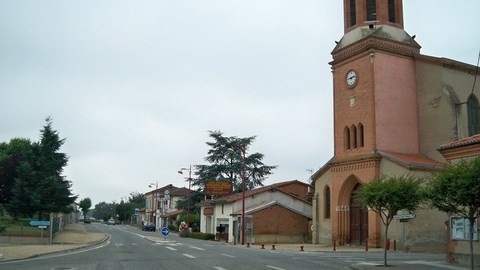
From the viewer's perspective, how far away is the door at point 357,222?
35406 mm

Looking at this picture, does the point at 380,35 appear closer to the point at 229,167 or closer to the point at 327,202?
the point at 327,202

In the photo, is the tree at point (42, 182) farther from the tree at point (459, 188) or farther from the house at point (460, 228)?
the tree at point (459, 188)

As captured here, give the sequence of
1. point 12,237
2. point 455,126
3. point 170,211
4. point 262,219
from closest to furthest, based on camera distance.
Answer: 1. point 12,237
2. point 455,126
3. point 262,219
4. point 170,211

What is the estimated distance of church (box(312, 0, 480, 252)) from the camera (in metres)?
35.3

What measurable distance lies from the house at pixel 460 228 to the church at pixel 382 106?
11879 millimetres

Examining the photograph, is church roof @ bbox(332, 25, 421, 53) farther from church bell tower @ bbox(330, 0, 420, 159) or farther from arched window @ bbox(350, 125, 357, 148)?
arched window @ bbox(350, 125, 357, 148)

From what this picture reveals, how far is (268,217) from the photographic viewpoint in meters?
44.8

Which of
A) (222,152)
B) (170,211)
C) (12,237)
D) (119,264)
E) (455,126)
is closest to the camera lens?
(119,264)

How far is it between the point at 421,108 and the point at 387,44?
18.5ft

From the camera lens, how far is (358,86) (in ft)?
121

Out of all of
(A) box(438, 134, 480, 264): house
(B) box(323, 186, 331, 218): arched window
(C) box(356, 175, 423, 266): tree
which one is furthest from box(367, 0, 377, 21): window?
(C) box(356, 175, 423, 266): tree

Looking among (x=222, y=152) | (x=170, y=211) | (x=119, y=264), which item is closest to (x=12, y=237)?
(x=119, y=264)

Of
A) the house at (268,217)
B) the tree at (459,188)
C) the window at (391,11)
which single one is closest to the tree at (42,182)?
the house at (268,217)

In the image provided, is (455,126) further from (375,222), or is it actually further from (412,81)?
(375,222)
